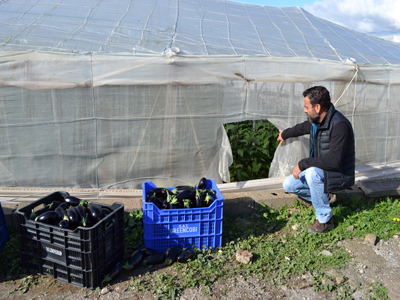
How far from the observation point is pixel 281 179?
4898 millimetres

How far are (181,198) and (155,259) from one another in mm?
618

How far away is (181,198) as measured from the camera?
137 inches

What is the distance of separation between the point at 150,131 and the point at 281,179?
1918mm

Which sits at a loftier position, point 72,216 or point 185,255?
point 72,216

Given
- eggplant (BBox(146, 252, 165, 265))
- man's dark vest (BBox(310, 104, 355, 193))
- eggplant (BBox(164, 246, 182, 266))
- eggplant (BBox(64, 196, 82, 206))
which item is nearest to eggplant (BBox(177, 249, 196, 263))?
eggplant (BBox(164, 246, 182, 266))

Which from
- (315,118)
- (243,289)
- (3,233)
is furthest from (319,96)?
(3,233)

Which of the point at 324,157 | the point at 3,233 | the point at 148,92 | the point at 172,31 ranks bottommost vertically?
the point at 3,233

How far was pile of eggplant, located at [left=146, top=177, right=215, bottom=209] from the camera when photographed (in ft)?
11.3

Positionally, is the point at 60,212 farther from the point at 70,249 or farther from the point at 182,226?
the point at 182,226

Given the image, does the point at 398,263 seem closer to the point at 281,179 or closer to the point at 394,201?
the point at 394,201

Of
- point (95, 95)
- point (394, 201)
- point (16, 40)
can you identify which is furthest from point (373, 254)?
point (16, 40)

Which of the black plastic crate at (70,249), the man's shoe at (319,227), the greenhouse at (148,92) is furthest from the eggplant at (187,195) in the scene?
the man's shoe at (319,227)

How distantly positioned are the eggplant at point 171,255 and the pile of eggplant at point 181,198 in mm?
400

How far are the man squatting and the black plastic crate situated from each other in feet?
6.64
